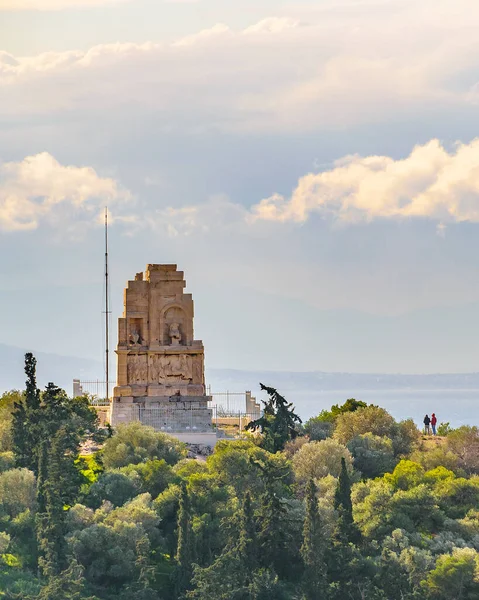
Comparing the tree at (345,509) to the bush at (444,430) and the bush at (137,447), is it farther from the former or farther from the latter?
the bush at (444,430)

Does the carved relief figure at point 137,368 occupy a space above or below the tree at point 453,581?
above

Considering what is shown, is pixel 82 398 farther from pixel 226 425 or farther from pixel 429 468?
pixel 429 468

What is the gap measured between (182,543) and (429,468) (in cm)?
1504

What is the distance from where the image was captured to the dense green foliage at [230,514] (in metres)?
67.0

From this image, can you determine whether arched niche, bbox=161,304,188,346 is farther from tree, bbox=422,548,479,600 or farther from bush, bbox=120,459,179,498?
tree, bbox=422,548,479,600

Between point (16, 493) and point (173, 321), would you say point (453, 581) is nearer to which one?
point (16, 493)

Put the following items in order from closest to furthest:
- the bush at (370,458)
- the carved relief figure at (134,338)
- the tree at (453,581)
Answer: the tree at (453,581) < the bush at (370,458) < the carved relief figure at (134,338)

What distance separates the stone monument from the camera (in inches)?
3344

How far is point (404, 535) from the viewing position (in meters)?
71.8

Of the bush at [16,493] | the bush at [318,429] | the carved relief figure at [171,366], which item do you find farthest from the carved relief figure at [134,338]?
the bush at [16,493]

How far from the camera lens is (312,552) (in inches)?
2648

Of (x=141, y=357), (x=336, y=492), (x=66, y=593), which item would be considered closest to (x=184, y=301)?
(x=141, y=357)

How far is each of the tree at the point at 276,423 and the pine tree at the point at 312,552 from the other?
12.0 metres

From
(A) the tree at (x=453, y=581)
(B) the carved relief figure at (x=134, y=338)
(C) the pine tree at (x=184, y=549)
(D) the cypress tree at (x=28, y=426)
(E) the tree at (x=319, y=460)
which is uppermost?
(B) the carved relief figure at (x=134, y=338)
